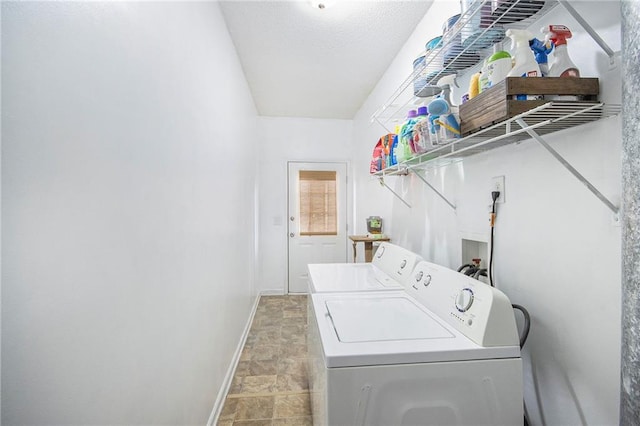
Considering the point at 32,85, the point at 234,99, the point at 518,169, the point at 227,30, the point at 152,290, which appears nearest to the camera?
the point at 32,85

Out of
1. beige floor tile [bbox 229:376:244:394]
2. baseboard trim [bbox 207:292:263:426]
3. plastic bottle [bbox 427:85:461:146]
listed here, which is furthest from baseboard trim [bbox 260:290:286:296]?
plastic bottle [bbox 427:85:461:146]

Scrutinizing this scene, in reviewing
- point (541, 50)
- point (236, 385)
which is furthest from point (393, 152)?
point (236, 385)

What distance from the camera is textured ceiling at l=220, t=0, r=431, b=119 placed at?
2016 mm

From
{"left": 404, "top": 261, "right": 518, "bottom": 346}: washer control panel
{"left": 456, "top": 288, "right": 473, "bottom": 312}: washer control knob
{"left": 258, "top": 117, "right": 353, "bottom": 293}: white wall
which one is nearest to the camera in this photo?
{"left": 404, "top": 261, "right": 518, "bottom": 346}: washer control panel

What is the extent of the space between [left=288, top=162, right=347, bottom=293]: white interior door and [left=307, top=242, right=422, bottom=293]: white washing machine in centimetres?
212

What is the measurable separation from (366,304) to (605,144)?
40.0 inches

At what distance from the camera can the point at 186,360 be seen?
1365 mm

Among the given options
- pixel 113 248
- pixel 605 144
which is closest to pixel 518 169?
pixel 605 144

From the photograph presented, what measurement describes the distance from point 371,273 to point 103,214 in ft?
5.20

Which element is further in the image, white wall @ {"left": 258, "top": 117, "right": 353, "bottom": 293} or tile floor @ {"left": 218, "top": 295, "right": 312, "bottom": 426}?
white wall @ {"left": 258, "top": 117, "right": 353, "bottom": 293}

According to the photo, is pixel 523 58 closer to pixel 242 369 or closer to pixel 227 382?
pixel 227 382

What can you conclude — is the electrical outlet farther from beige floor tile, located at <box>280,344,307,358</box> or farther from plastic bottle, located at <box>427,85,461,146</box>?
beige floor tile, located at <box>280,344,307,358</box>

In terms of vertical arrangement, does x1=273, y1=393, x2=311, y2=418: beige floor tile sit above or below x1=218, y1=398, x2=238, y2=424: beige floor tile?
above

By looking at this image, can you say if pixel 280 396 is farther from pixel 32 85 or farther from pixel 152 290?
pixel 32 85
